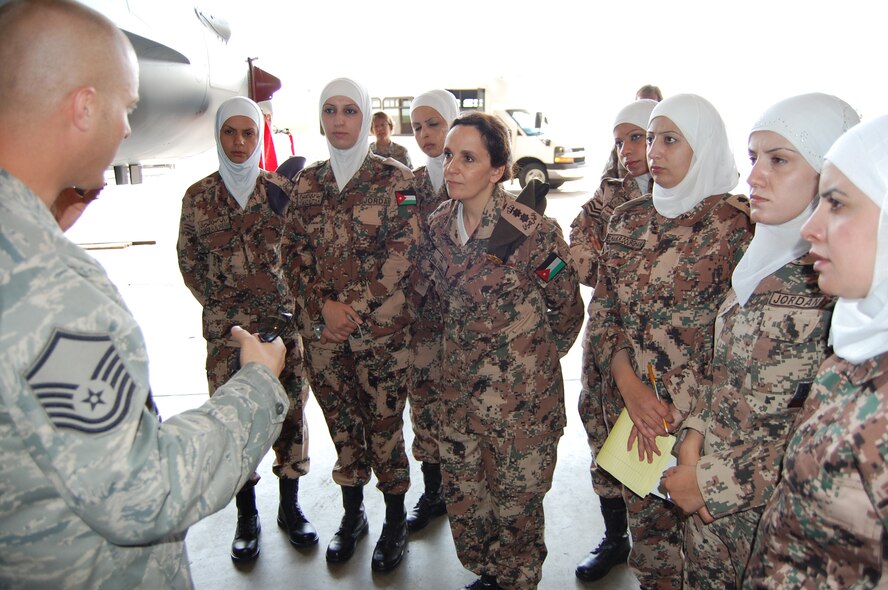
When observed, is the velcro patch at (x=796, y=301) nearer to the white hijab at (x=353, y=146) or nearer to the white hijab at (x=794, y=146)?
the white hijab at (x=794, y=146)

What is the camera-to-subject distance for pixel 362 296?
2.34 meters

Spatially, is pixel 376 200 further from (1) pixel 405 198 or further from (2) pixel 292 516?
(2) pixel 292 516

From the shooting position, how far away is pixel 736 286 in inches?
55.2

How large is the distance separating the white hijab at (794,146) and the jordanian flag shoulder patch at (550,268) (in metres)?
0.62

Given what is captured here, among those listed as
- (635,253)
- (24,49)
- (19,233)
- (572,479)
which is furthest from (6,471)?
(572,479)

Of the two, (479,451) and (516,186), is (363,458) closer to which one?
(479,451)

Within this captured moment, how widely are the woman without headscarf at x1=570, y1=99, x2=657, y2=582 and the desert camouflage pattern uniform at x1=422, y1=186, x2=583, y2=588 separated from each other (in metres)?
0.23

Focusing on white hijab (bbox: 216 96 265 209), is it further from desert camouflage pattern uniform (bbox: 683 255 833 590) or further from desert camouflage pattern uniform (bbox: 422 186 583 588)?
desert camouflage pattern uniform (bbox: 683 255 833 590)

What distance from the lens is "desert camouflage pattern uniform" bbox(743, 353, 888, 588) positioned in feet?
2.57

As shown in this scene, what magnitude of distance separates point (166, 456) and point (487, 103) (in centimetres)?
1305

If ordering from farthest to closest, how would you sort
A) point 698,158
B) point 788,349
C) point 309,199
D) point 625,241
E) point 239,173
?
point 239,173 < point 309,199 < point 625,241 < point 698,158 < point 788,349

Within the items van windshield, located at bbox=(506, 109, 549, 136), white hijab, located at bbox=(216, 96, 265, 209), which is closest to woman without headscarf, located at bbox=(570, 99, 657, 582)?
white hijab, located at bbox=(216, 96, 265, 209)

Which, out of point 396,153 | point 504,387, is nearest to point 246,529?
point 504,387

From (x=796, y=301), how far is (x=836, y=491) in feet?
1.94
